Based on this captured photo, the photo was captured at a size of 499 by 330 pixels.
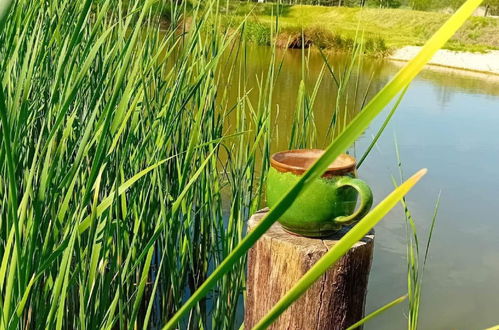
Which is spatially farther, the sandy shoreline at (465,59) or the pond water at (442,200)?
the sandy shoreline at (465,59)

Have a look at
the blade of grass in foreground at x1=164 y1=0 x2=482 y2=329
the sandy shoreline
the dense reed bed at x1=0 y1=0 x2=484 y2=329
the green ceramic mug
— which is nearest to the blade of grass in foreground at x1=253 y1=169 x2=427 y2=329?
the blade of grass in foreground at x1=164 y1=0 x2=482 y2=329

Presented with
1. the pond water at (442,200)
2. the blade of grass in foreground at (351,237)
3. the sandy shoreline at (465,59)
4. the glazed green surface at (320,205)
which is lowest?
the pond water at (442,200)

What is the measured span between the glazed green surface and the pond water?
25 centimetres

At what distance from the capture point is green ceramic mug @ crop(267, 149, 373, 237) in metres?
0.82

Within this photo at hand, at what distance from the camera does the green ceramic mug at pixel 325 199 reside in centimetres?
82

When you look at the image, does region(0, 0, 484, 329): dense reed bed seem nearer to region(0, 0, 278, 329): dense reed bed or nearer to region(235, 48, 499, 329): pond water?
region(0, 0, 278, 329): dense reed bed

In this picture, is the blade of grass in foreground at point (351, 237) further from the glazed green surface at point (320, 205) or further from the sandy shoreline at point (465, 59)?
the sandy shoreline at point (465, 59)

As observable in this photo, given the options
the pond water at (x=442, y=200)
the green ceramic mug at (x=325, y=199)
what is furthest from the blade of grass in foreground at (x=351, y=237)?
the pond water at (x=442, y=200)

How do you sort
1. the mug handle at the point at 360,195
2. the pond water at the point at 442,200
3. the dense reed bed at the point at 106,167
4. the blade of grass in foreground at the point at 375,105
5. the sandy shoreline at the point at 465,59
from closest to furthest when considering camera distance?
the blade of grass in foreground at the point at 375,105, the dense reed bed at the point at 106,167, the mug handle at the point at 360,195, the pond water at the point at 442,200, the sandy shoreline at the point at 465,59

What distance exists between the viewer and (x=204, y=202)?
3.54 ft

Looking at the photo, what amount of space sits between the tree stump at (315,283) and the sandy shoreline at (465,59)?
9168mm

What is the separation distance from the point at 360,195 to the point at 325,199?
0.05m

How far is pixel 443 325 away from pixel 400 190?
2.06m

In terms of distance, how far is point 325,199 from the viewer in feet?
2.71
